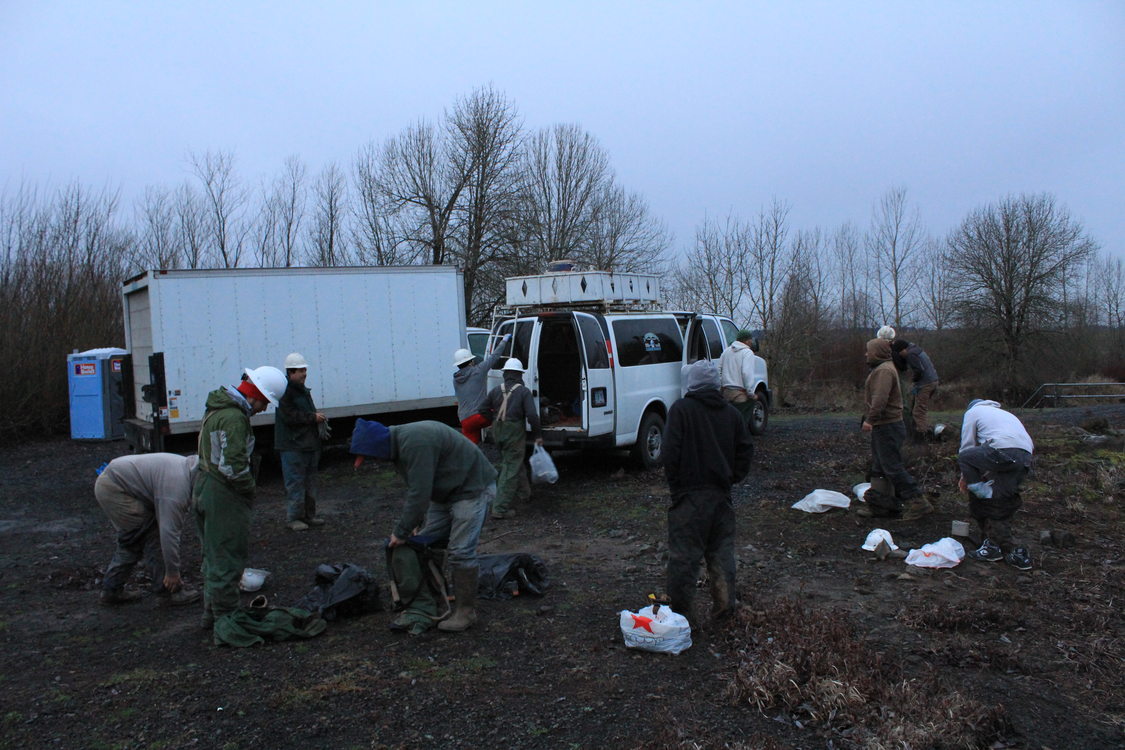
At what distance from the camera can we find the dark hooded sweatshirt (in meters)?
4.67

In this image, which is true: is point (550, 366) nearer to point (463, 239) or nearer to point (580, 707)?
point (580, 707)

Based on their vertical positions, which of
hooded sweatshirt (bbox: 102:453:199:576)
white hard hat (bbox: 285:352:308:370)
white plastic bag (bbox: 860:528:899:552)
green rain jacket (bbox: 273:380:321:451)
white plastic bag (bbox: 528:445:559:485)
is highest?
white hard hat (bbox: 285:352:308:370)

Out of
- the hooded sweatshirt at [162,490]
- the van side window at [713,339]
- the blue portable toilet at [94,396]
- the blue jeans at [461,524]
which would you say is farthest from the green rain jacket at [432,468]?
the blue portable toilet at [94,396]

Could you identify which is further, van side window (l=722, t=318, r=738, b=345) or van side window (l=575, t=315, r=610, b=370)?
van side window (l=722, t=318, r=738, b=345)

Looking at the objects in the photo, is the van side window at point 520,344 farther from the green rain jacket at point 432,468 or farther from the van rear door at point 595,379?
the green rain jacket at point 432,468

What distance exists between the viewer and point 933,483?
8.79 metres

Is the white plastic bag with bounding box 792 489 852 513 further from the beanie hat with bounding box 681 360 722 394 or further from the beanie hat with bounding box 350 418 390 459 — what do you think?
the beanie hat with bounding box 350 418 390 459

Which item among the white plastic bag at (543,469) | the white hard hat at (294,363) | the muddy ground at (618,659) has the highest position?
the white hard hat at (294,363)

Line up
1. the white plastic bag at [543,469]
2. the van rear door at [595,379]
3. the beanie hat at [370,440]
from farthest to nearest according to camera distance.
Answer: the van rear door at [595,379], the white plastic bag at [543,469], the beanie hat at [370,440]

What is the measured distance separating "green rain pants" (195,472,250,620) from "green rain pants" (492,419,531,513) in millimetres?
3349

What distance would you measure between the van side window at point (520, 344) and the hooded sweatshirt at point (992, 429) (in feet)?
15.6

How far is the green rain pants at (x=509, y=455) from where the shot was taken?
8.12 metres

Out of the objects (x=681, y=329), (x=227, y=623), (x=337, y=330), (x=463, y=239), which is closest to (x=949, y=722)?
(x=227, y=623)

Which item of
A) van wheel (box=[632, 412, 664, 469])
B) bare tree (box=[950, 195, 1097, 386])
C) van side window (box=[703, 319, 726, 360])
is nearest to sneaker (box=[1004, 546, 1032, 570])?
van wheel (box=[632, 412, 664, 469])
